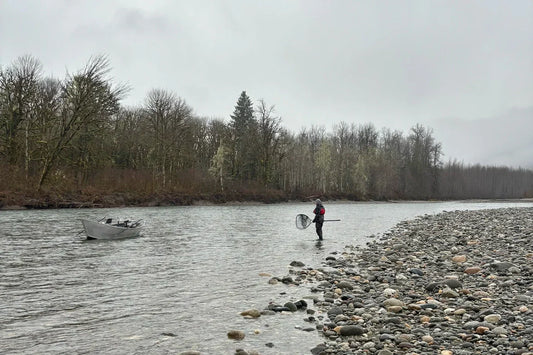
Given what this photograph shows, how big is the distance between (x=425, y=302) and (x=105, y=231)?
1917cm

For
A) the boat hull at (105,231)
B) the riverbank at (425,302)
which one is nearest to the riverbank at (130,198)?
the boat hull at (105,231)

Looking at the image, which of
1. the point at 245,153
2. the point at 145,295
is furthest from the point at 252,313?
the point at 245,153

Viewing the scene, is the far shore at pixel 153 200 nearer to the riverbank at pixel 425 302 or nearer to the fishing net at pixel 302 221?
the fishing net at pixel 302 221

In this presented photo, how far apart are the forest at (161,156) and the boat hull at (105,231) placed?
87.7 feet

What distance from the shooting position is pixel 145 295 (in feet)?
37.7

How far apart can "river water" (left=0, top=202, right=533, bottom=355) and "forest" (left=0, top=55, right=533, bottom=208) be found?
31297 millimetres

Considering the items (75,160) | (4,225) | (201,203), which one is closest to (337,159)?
(201,203)

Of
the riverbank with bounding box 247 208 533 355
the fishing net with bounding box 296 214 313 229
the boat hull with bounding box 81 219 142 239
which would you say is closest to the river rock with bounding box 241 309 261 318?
the riverbank with bounding box 247 208 533 355

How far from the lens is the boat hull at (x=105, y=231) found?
22748 millimetres

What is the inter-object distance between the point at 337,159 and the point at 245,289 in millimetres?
95285

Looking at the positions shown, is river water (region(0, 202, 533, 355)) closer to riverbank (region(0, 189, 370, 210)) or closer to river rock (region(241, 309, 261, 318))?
river rock (region(241, 309, 261, 318))

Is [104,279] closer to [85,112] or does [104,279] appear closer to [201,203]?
[85,112]

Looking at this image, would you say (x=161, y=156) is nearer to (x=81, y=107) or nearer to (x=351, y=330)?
(x=81, y=107)

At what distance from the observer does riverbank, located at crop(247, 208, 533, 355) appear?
7039 mm
